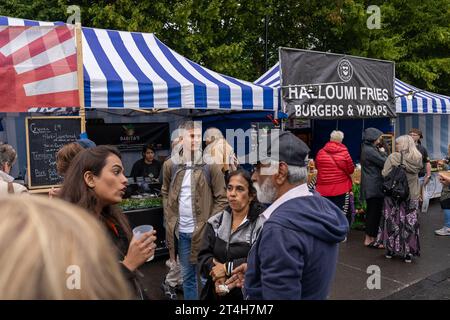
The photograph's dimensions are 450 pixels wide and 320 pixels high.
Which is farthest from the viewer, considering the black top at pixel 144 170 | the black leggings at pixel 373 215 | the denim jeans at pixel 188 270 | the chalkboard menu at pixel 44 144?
the black top at pixel 144 170

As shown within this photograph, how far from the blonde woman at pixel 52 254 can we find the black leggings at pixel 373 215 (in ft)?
19.9

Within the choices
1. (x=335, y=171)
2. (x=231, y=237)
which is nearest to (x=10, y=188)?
(x=231, y=237)

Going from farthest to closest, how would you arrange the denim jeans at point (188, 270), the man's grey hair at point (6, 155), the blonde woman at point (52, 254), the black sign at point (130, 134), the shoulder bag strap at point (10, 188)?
the black sign at point (130, 134)
the denim jeans at point (188, 270)
the man's grey hair at point (6, 155)
the shoulder bag strap at point (10, 188)
the blonde woman at point (52, 254)

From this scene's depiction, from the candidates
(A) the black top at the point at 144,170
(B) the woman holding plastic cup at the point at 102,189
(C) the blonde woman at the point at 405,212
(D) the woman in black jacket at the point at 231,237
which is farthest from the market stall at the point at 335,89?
(B) the woman holding plastic cup at the point at 102,189

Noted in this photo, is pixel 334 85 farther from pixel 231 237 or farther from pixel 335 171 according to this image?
Answer: pixel 231 237

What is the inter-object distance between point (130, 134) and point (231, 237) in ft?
26.0

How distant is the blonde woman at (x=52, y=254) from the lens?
0.88 meters

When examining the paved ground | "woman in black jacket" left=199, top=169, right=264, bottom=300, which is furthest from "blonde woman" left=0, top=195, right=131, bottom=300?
the paved ground

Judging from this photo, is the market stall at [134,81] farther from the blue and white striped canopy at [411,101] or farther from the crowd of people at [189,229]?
the blue and white striped canopy at [411,101]

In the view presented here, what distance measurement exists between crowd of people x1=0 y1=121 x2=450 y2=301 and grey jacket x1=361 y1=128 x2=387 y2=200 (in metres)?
2.76

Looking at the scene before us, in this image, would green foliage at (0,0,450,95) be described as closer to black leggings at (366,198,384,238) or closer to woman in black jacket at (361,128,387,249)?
woman in black jacket at (361,128,387,249)

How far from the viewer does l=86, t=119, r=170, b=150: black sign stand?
9.82 m

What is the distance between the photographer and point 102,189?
2.16 meters
